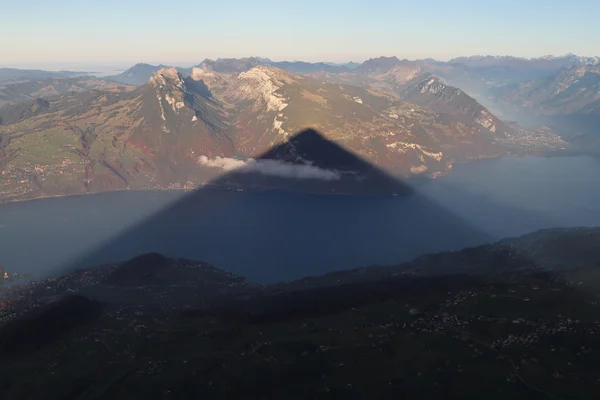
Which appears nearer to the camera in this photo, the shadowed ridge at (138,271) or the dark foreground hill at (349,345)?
the dark foreground hill at (349,345)

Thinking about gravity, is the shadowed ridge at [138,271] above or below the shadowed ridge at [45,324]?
below

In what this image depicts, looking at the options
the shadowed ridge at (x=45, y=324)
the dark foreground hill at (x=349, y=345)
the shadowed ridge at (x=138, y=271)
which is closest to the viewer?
the dark foreground hill at (x=349, y=345)

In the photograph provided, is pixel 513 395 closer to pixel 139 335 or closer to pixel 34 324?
pixel 139 335

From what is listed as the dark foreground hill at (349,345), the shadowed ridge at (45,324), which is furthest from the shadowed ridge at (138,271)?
the shadowed ridge at (45,324)

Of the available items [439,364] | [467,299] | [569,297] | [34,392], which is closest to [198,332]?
[34,392]

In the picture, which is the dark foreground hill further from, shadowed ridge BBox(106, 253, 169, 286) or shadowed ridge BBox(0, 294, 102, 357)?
shadowed ridge BBox(106, 253, 169, 286)

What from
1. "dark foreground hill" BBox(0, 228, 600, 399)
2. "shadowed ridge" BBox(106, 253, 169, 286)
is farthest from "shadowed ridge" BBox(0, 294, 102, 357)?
"shadowed ridge" BBox(106, 253, 169, 286)

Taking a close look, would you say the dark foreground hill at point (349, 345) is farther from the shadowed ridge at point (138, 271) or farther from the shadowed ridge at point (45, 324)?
the shadowed ridge at point (138, 271)

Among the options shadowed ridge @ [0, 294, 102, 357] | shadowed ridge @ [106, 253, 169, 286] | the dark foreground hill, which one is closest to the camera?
the dark foreground hill
